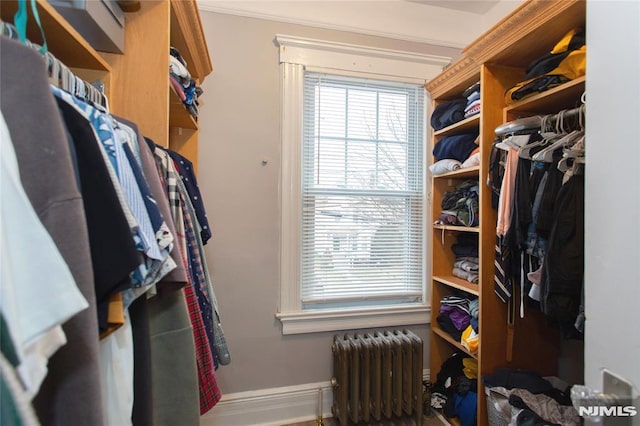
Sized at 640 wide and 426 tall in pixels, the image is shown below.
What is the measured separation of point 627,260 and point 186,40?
1.65m

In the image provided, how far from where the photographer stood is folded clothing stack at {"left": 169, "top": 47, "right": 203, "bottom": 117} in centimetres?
120

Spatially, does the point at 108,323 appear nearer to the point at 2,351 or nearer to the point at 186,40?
the point at 2,351

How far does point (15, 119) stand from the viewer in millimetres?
404

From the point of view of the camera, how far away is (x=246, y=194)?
72.0 inches

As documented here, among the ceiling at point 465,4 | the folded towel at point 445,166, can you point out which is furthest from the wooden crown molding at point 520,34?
the ceiling at point 465,4

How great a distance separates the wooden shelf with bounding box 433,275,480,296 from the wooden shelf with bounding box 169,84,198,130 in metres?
1.86

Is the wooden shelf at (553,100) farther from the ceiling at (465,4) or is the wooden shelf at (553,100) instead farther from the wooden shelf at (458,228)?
the ceiling at (465,4)

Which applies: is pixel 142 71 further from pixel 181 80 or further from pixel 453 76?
pixel 453 76

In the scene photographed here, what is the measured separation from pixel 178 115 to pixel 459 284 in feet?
6.36

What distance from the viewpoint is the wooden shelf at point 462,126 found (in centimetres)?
169

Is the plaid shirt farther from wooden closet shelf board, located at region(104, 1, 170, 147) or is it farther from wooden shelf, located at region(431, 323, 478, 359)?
wooden shelf, located at region(431, 323, 478, 359)

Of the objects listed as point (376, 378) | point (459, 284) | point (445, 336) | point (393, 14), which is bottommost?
point (376, 378)

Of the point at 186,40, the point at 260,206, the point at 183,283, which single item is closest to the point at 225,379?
the point at 260,206

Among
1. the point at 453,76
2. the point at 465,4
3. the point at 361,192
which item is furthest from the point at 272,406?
the point at 465,4
